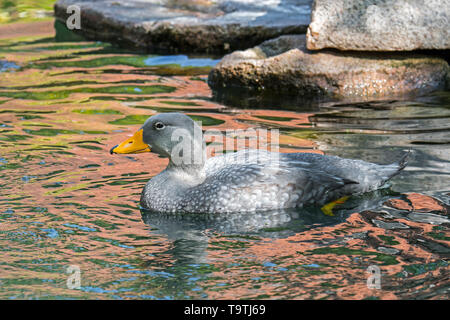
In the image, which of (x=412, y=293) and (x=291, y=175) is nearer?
(x=412, y=293)

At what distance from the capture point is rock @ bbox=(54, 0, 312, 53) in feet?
39.3

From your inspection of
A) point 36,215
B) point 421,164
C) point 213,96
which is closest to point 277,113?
point 213,96

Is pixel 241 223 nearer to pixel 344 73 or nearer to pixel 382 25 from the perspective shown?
pixel 344 73

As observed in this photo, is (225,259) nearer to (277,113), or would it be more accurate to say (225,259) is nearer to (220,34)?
(277,113)

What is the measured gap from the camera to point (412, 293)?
461cm

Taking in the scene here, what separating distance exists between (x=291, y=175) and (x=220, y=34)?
635 centimetres

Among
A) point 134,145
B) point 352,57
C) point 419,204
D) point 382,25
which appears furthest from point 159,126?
point 382,25

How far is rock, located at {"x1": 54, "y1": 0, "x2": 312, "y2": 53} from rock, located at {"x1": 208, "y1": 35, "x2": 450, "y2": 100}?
5.87 ft

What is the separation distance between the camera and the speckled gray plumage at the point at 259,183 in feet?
20.4

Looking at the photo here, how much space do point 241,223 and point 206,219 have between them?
0.34 meters

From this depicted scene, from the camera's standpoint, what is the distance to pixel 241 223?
602 centimetres

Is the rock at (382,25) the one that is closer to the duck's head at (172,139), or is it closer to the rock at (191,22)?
the rock at (191,22)

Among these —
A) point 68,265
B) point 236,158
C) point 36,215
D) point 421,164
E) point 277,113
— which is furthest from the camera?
point 277,113
